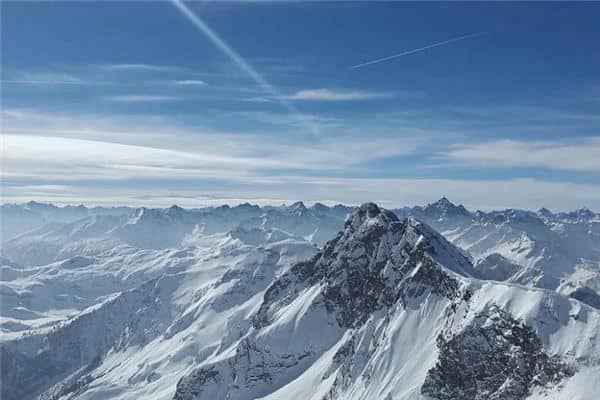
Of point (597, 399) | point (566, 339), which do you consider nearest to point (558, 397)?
point (597, 399)

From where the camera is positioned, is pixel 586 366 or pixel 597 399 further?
pixel 586 366

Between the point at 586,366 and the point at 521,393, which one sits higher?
the point at 586,366

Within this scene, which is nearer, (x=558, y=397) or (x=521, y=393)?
(x=558, y=397)

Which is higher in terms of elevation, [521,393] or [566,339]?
[566,339]

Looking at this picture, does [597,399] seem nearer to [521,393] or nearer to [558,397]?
[558,397]

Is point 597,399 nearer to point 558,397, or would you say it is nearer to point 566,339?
point 558,397

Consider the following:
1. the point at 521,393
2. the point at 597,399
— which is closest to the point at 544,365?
the point at 521,393

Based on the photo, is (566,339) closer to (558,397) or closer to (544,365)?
(544,365)
